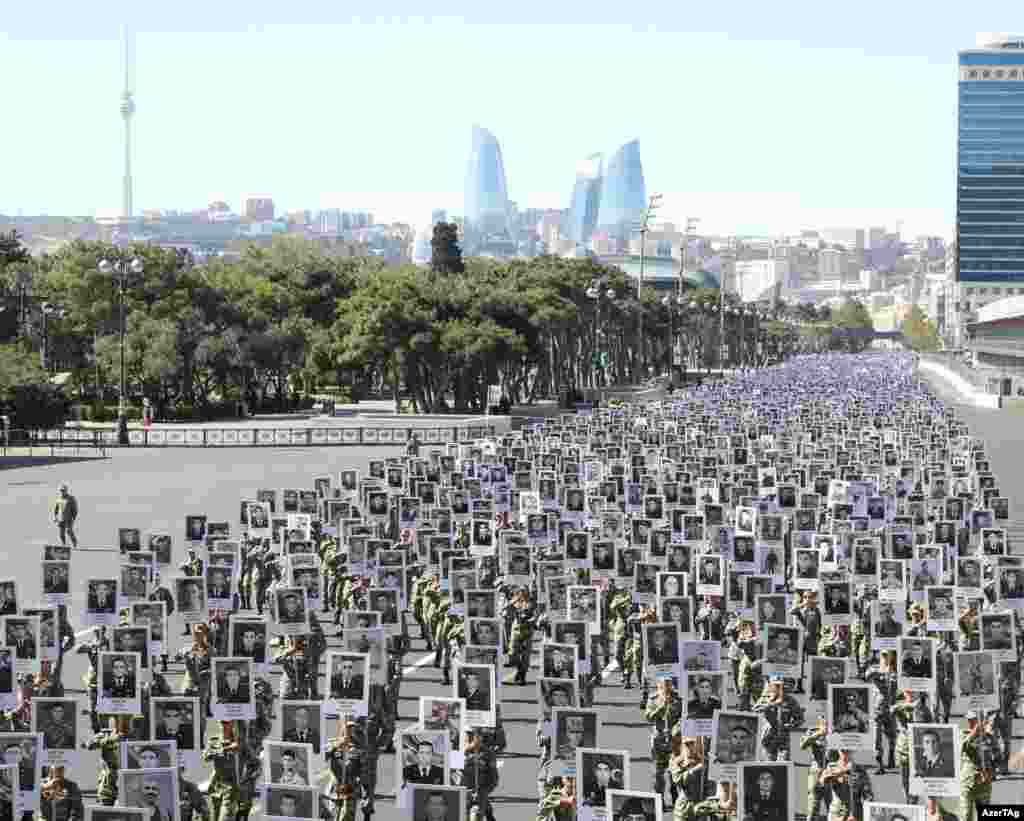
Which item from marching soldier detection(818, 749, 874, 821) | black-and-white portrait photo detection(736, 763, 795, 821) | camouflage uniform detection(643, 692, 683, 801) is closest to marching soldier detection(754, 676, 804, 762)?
camouflage uniform detection(643, 692, 683, 801)

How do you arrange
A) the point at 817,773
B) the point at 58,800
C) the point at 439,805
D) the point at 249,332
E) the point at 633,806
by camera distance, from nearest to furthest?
1. the point at 633,806
2. the point at 439,805
3. the point at 58,800
4. the point at 817,773
5. the point at 249,332

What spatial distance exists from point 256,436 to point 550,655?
203 ft

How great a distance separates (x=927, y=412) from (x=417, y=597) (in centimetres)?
5707

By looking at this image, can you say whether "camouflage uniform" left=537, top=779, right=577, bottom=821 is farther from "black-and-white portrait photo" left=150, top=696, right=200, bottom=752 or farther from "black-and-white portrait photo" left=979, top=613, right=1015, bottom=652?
"black-and-white portrait photo" left=979, top=613, right=1015, bottom=652

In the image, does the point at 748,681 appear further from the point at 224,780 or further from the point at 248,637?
the point at 224,780

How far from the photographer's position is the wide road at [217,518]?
21234 mm

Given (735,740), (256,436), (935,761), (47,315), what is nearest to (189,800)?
(735,740)

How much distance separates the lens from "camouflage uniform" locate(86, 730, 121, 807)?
18.1 metres

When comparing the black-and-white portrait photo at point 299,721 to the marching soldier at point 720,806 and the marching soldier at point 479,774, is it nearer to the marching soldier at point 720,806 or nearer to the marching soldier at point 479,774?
the marching soldier at point 479,774

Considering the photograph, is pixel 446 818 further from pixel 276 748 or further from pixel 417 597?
pixel 417 597

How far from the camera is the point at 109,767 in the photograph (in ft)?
60.1

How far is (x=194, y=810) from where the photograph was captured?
54.5ft

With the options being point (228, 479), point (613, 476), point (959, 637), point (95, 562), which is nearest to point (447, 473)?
point (613, 476)

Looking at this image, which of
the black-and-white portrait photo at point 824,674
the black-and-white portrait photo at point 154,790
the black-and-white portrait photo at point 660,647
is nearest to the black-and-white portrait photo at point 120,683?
the black-and-white portrait photo at point 154,790
